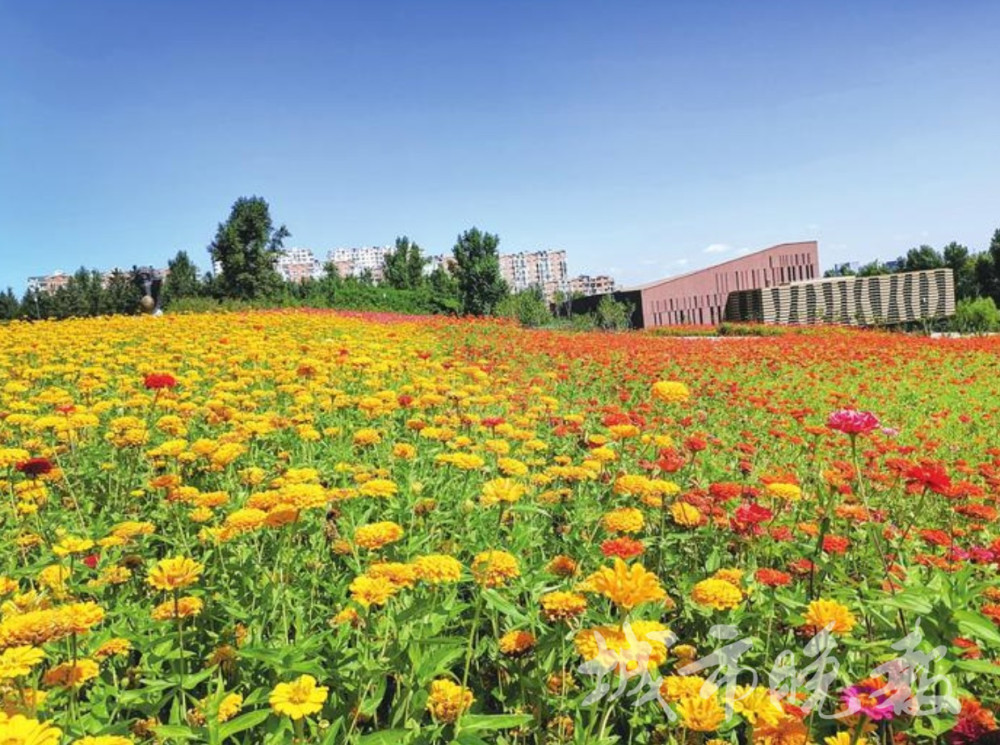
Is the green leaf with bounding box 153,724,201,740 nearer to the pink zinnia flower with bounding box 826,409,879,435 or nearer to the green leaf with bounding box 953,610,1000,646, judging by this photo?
the green leaf with bounding box 953,610,1000,646

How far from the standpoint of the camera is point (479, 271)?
3622 centimetres

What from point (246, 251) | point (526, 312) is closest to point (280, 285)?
point (246, 251)

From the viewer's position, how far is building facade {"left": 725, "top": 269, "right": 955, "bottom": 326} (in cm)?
2652

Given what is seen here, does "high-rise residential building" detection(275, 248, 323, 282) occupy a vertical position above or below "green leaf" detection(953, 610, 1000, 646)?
above

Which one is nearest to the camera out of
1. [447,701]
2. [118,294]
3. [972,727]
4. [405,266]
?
[972,727]

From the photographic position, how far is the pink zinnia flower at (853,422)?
1.99 metres

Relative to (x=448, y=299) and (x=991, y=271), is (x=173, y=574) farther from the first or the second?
(x=991, y=271)

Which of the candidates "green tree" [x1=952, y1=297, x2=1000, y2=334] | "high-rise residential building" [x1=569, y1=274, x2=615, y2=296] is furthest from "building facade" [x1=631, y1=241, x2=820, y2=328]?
"high-rise residential building" [x1=569, y1=274, x2=615, y2=296]

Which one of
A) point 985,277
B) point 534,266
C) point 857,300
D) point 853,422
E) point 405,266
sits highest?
point 534,266

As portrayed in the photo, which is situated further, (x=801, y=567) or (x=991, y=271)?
(x=991, y=271)

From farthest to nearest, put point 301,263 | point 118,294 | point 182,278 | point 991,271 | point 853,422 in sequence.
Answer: point 301,263
point 182,278
point 118,294
point 991,271
point 853,422

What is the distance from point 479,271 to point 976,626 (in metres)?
35.4

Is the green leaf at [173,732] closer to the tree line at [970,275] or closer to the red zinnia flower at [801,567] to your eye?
the red zinnia flower at [801,567]

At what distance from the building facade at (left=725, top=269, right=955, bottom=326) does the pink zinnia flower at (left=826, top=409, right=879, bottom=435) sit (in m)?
27.0
